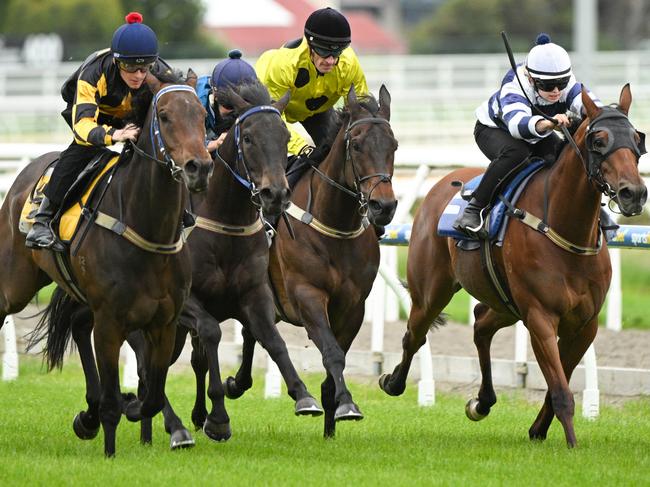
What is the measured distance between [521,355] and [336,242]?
236cm

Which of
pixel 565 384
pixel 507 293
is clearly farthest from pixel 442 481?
pixel 507 293

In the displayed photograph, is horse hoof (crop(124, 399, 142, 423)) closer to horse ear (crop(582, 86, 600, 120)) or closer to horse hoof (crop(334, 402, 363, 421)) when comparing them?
horse hoof (crop(334, 402, 363, 421))

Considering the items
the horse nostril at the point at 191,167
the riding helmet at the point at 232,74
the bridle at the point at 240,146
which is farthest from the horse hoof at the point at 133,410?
the riding helmet at the point at 232,74

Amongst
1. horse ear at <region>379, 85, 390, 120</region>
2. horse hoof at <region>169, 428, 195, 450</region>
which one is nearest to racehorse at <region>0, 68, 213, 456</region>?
horse hoof at <region>169, 428, 195, 450</region>

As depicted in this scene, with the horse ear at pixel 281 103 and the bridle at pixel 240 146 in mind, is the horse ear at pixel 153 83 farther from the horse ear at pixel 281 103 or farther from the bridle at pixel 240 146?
the horse ear at pixel 281 103

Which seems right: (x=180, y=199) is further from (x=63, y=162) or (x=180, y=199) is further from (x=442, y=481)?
(x=442, y=481)

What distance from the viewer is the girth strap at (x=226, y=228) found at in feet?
26.5

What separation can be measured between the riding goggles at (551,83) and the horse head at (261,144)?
56.7 inches

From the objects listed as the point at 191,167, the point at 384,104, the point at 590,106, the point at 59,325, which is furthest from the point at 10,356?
the point at 590,106

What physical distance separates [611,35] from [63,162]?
1877 inches

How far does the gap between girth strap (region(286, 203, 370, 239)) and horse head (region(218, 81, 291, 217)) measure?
28.0 inches

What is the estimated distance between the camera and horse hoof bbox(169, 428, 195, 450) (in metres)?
7.84

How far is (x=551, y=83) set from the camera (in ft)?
26.7

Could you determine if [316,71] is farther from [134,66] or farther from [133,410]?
[133,410]
